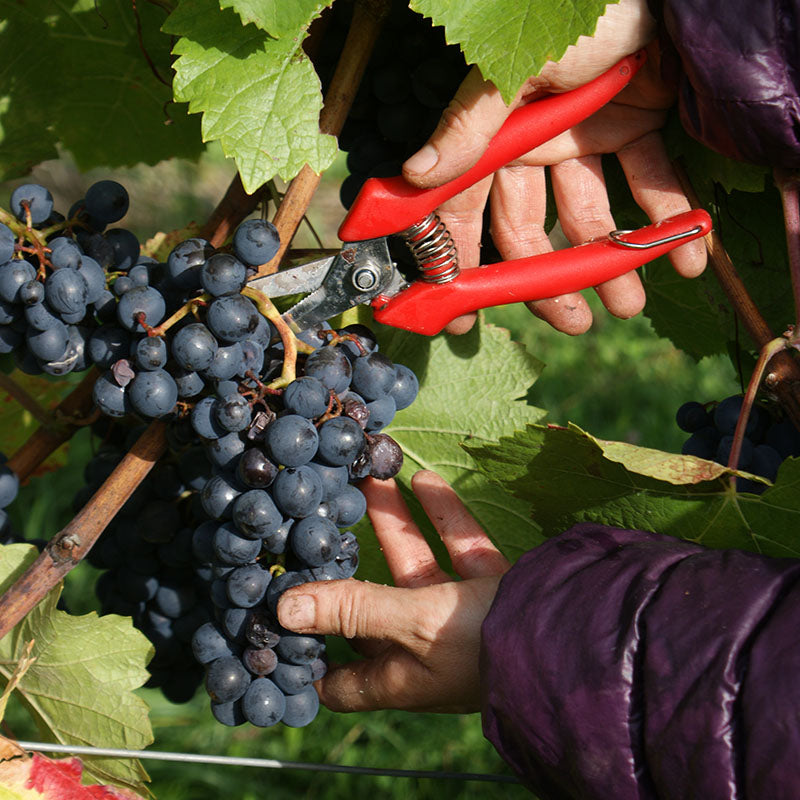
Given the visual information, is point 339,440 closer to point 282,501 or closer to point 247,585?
point 282,501

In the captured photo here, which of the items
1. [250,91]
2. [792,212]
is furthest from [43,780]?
[792,212]

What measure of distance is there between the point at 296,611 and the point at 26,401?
24.1 inches

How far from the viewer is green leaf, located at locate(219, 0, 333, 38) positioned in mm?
1067

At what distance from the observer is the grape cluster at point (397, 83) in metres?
1.36

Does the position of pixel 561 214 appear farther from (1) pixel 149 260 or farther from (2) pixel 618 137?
(1) pixel 149 260

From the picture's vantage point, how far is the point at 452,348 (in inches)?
64.1

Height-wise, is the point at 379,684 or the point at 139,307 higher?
the point at 139,307

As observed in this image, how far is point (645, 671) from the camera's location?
3.15 feet

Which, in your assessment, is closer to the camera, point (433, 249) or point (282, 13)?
point (282, 13)

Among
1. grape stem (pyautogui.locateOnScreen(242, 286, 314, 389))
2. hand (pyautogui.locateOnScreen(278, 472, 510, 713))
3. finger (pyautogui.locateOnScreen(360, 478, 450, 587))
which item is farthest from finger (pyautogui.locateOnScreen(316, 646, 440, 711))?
grape stem (pyautogui.locateOnScreen(242, 286, 314, 389))

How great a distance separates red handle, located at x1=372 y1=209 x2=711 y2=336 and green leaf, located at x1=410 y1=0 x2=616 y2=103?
0.34 meters

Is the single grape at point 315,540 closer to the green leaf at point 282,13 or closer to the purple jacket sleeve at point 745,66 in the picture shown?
the green leaf at point 282,13

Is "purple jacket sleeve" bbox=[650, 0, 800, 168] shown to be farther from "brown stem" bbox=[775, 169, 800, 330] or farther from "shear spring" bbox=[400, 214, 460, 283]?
"shear spring" bbox=[400, 214, 460, 283]

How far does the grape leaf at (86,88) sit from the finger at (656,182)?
0.72 metres
